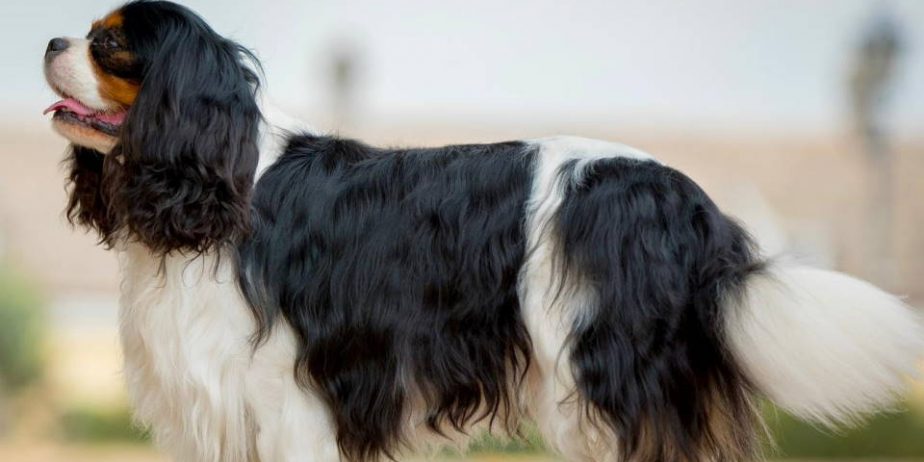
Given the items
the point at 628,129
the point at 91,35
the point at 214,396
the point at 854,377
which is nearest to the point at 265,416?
the point at 214,396

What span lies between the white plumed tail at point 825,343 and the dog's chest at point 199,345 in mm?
1407

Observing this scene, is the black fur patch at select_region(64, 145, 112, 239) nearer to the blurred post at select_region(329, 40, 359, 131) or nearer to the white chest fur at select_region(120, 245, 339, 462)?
the white chest fur at select_region(120, 245, 339, 462)

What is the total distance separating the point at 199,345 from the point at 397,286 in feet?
1.95

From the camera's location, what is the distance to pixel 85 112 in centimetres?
367

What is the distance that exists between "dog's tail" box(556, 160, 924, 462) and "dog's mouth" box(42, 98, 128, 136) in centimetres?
132

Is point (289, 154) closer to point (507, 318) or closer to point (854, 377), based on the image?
point (507, 318)

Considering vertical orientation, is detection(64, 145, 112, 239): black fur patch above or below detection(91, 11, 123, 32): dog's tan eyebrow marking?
below

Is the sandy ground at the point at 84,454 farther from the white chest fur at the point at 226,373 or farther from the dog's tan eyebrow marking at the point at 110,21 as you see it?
the dog's tan eyebrow marking at the point at 110,21

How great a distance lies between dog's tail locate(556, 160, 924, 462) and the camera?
3.40 meters

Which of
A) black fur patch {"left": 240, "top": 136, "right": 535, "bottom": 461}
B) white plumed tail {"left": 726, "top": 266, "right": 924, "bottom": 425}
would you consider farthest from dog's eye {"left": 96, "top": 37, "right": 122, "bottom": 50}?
white plumed tail {"left": 726, "top": 266, "right": 924, "bottom": 425}

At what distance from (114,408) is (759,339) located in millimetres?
7870

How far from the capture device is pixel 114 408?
10.3 m

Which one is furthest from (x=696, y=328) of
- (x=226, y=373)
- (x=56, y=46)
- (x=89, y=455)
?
(x=89, y=455)

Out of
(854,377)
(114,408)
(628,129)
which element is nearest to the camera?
(854,377)
